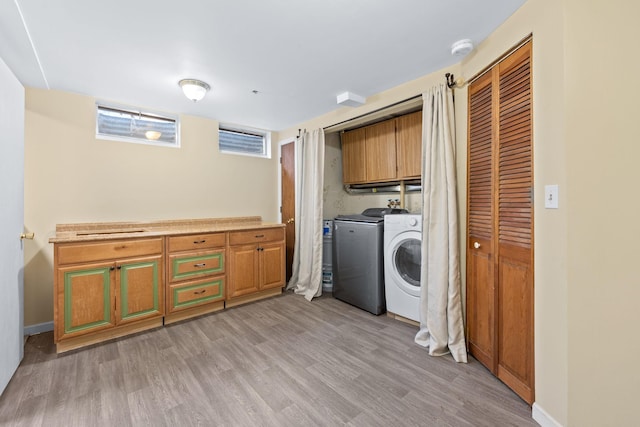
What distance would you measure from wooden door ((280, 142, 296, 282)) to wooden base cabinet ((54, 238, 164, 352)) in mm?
1720

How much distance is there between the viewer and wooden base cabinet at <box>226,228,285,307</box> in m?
2.98

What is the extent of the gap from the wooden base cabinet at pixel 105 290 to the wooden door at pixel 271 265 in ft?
3.53

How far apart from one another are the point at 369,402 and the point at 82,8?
109 inches

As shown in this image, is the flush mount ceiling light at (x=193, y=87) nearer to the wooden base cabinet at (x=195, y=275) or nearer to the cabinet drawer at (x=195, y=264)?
the wooden base cabinet at (x=195, y=275)

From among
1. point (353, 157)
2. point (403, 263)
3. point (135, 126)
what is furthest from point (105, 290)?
point (353, 157)

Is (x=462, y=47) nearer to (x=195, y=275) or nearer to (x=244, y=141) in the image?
(x=244, y=141)

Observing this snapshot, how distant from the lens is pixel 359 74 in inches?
90.2

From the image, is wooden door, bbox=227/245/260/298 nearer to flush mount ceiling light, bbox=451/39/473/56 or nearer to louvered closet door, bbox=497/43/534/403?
louvered closet door, bbox=497/43/534/403

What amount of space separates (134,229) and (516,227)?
345 cm

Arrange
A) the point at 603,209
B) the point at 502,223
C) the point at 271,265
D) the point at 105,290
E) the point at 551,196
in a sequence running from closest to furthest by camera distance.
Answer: the point at 603,209, the point at 551,196, the point at 502,223, the point at 105,290, the point at 271,265

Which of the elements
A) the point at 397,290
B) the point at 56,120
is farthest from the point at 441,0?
the point at 56,120

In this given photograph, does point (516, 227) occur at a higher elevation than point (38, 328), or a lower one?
higher

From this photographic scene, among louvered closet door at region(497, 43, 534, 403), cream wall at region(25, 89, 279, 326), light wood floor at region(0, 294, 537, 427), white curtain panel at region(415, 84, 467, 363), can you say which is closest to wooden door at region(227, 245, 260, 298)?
light wood floor at region(0, 294, 537, 427)

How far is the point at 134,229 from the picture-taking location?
2.85 metres
